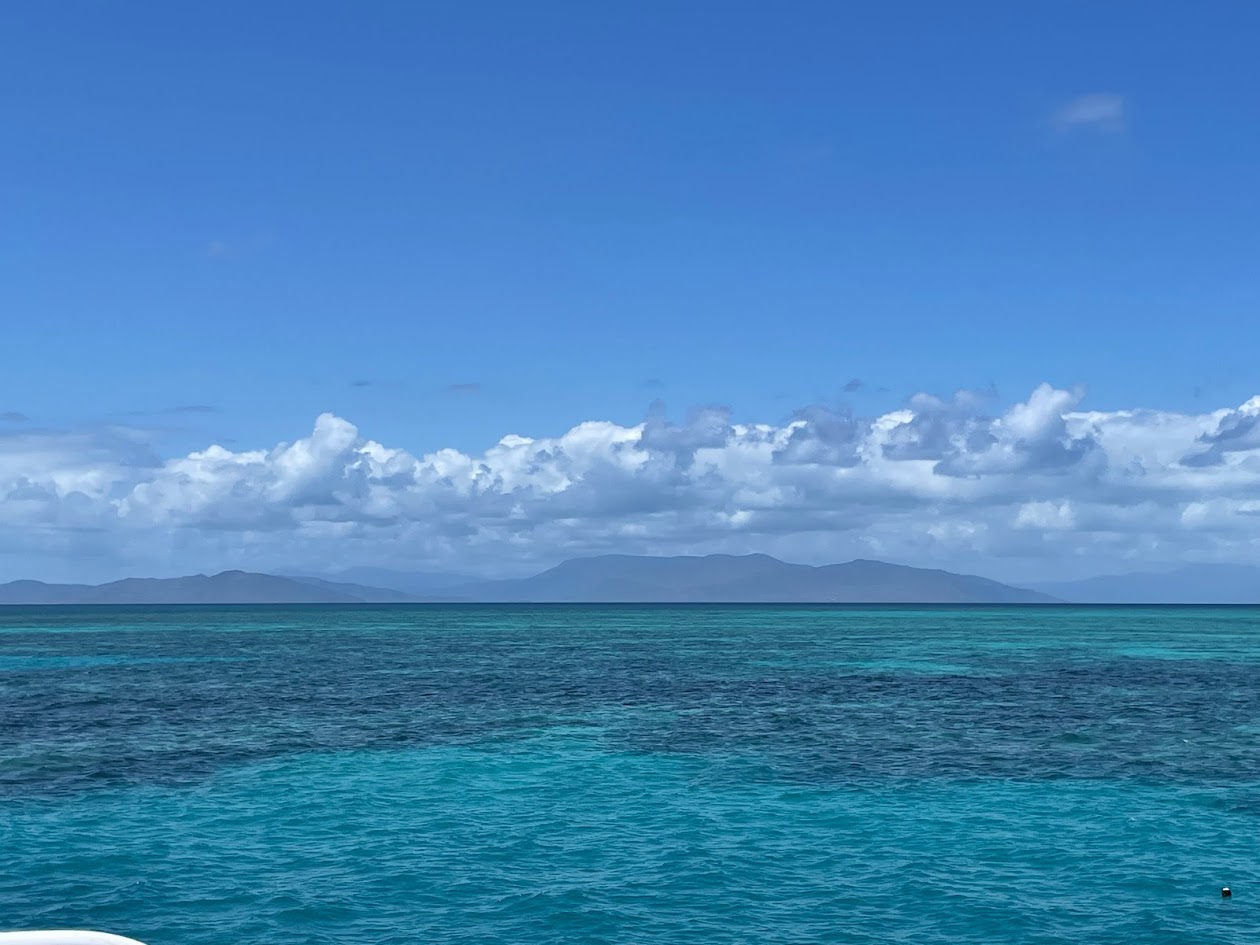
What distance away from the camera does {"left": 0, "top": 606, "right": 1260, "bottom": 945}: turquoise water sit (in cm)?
2645

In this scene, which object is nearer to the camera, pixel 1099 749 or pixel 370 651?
pixel 1099 749

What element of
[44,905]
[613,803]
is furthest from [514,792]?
[44,905]

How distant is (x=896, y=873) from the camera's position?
2978cm

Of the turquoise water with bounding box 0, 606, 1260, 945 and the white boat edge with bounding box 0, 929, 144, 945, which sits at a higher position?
the white boat edge with bounding box 0, 929, 144, 945

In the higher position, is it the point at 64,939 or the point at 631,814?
the point at 64,939

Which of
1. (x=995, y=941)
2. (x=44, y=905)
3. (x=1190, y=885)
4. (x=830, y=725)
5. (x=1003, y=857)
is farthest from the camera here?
(x=830, y=725)

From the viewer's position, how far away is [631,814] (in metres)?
36.2

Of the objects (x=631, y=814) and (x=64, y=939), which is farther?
(x=631, y=814)

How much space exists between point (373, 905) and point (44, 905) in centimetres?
809

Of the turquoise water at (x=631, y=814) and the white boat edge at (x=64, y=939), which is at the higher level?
the white boat edge at (x=64, y=939)

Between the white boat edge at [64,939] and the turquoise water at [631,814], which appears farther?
the turquoise water at [631,814]

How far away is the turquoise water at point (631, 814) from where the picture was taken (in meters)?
26.5

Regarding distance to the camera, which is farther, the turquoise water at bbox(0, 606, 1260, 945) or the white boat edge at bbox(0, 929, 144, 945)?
the turquoise water at bbox(0, 606, 1260, 945)

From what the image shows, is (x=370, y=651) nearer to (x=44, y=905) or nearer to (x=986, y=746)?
(x=986, y=746)
